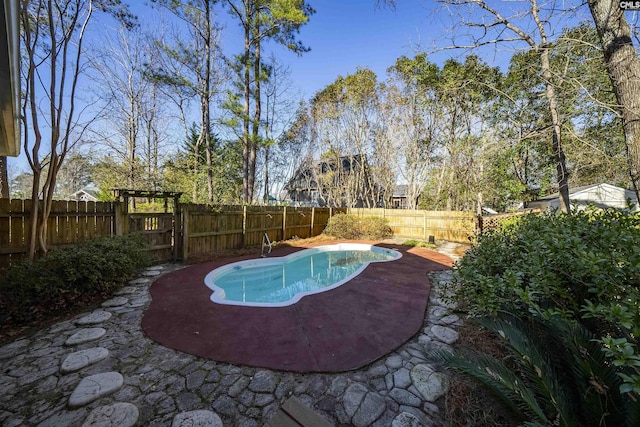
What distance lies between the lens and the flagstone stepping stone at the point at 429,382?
2074 mm

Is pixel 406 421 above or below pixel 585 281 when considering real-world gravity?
below

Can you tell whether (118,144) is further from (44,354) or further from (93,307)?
(44,354)

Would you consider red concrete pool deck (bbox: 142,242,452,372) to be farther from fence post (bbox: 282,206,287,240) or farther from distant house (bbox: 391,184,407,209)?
distant house (bbox: 391,184,407,209)

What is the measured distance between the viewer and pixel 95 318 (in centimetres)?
323

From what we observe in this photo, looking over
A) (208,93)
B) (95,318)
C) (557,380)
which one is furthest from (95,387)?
(208,93)

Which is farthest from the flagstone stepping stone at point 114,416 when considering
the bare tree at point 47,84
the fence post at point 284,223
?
the fence post at point 284,223

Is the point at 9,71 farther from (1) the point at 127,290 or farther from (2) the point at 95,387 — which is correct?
(1) the point at 127,290

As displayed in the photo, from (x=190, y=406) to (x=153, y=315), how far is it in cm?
200

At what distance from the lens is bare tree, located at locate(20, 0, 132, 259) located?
4.00m

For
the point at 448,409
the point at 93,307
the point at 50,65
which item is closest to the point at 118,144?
the point at 50,65

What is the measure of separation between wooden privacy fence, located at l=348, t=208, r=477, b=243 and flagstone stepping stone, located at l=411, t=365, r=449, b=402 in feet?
30.6

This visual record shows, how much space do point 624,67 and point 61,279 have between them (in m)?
7.87

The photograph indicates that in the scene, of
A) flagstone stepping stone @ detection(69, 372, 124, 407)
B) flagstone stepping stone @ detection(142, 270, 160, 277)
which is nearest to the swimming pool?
flagstone stepping stone @ detection(142, 270, 160, 277)

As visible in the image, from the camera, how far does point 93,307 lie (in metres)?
3.57
